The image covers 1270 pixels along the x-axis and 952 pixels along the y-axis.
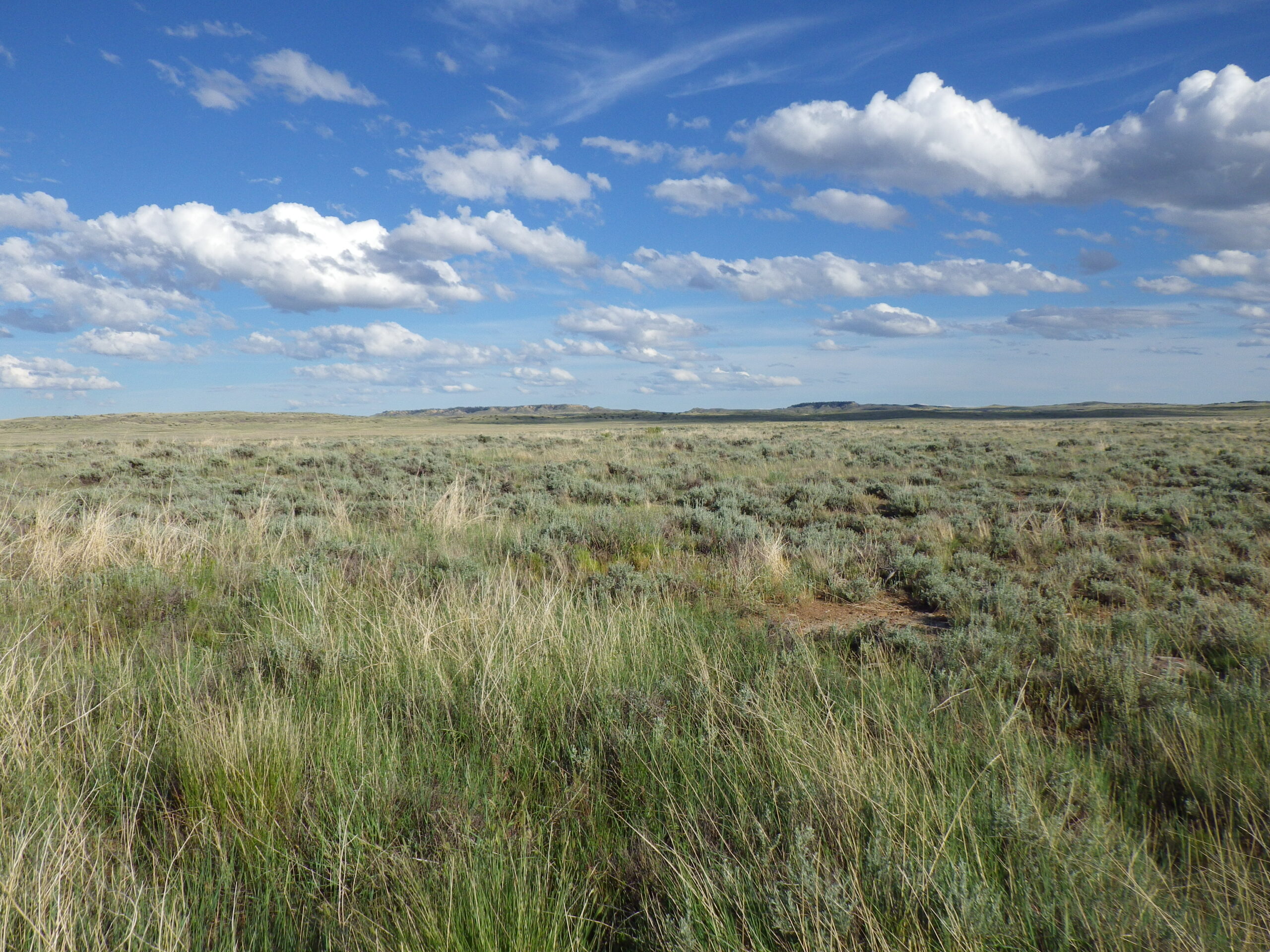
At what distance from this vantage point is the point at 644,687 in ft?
13.0

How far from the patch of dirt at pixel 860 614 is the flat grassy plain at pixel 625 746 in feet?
0.16

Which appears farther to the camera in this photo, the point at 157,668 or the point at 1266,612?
the point at 1266,612

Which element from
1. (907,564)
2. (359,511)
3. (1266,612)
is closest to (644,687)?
(907,564)

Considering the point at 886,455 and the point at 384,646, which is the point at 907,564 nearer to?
the point at 384,646

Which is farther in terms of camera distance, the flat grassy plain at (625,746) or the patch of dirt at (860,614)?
the patch of dirt at (860,614)

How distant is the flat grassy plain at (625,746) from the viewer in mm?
2191

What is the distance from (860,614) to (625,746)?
394 centimetres

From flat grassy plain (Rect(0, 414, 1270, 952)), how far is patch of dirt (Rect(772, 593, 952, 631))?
0.16 ft

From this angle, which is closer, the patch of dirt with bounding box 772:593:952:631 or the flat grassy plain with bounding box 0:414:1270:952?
the flat grassy plain with bounding box 0:414:1270:952

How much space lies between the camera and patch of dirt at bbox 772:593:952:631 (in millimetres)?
6047

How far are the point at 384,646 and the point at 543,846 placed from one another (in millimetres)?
2062

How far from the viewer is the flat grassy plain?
2191 mm

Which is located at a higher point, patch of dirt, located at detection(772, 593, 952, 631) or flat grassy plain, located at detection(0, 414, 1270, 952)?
flat grassy plain, located at detection(0, 414, 1270, 952)

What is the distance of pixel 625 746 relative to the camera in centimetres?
320
